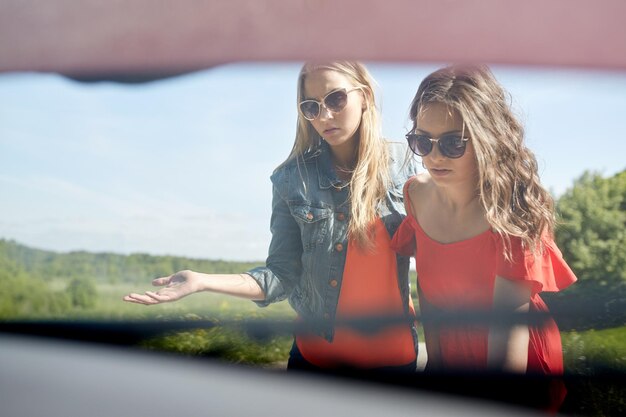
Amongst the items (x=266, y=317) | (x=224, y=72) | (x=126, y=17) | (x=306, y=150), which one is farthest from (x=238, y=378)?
(x=126, y=17)

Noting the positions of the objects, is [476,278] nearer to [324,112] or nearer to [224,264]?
[324,112]

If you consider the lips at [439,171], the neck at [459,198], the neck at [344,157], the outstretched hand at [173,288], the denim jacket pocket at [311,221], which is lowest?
the outstretched hand at [173,288]

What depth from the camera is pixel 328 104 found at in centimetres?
239

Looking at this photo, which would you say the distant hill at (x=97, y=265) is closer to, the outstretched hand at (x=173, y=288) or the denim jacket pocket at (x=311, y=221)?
the outstretched hand at (x=173, y=288)

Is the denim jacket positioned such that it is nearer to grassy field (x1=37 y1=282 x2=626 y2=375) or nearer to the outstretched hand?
grassy field (x1=37 y1=282 x2=626 y2=375)

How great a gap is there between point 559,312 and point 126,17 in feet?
6.59

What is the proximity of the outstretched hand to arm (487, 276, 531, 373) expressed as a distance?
117 centimetres

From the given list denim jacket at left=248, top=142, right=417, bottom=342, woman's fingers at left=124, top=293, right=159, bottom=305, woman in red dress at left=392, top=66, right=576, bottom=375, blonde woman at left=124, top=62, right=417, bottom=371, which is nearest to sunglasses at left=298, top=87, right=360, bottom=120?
blonde woman at left=124, top=62, right=417, bottom=371

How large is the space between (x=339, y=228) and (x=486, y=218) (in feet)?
1.77

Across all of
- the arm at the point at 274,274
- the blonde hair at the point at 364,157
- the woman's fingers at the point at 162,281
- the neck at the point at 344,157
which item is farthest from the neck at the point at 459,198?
the woman's fingers at the point at 162,281

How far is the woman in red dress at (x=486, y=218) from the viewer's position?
2.16 m

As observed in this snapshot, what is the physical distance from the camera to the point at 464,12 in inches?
86.9

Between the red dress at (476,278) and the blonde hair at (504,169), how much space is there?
0.05 m

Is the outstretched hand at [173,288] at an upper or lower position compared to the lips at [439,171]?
lower
